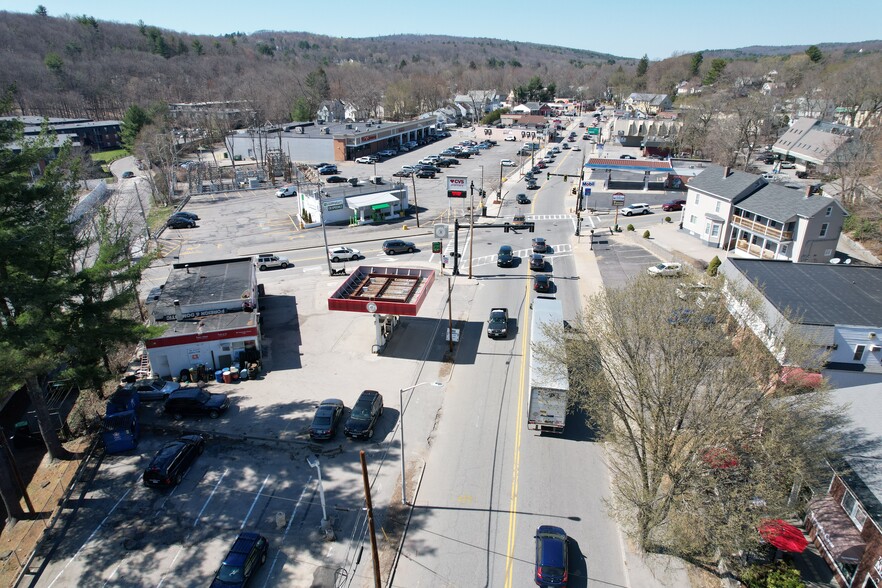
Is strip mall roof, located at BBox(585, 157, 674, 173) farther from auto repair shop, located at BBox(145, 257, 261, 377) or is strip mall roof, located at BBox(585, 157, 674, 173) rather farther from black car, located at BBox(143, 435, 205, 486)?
black car, located at BBox(143, 435, 205, 486)

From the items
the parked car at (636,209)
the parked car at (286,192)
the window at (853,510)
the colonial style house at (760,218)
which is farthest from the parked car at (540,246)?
the parked car at (286,192)

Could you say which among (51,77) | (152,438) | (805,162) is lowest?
(152,438)

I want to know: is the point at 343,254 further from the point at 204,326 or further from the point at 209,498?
the point at 209,498

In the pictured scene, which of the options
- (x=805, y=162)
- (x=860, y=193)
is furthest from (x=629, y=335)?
(x=805, y=162)

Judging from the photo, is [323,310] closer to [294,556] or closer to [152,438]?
[152,438]

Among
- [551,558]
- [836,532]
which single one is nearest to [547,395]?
[551,558]
